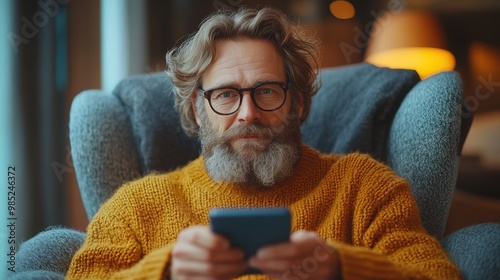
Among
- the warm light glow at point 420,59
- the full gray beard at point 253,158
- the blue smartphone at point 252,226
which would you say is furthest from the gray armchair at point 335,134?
the warm light glow at point 420,59

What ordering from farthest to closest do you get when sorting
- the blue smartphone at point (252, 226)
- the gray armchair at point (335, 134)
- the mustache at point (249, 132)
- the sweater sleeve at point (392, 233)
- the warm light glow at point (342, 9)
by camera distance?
1. the warm light glow at point (342, 9)
2. the gray armchair at point (335, 134)
3. the mustache at point (249, 132)
4. the sweater sleeve at point (392, 233)
5. the blue smartphone at point (252, 226)

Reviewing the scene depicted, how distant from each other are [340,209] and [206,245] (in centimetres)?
42

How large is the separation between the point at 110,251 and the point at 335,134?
0.74 meters

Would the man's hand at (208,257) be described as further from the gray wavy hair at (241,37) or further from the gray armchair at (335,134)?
the gray wavy hair at (241,37)

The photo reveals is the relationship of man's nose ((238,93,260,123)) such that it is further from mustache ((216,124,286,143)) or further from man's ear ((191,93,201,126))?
man's ear ((191,93,201,126))

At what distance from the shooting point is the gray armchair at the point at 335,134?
1.34m

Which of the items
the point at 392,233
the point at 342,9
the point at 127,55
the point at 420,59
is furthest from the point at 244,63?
the point at 342,9

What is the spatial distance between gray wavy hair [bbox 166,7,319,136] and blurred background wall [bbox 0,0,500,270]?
0.50ft

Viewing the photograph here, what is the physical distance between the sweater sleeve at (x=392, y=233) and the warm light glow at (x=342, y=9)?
197 centimetres

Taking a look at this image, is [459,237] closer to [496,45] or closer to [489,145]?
[489,145]

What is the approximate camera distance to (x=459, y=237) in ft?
4.02

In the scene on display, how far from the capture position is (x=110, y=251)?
3.74 ft

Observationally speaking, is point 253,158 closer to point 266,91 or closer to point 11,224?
point 266,91

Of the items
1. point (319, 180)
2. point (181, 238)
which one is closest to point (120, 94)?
point (319, 180)
